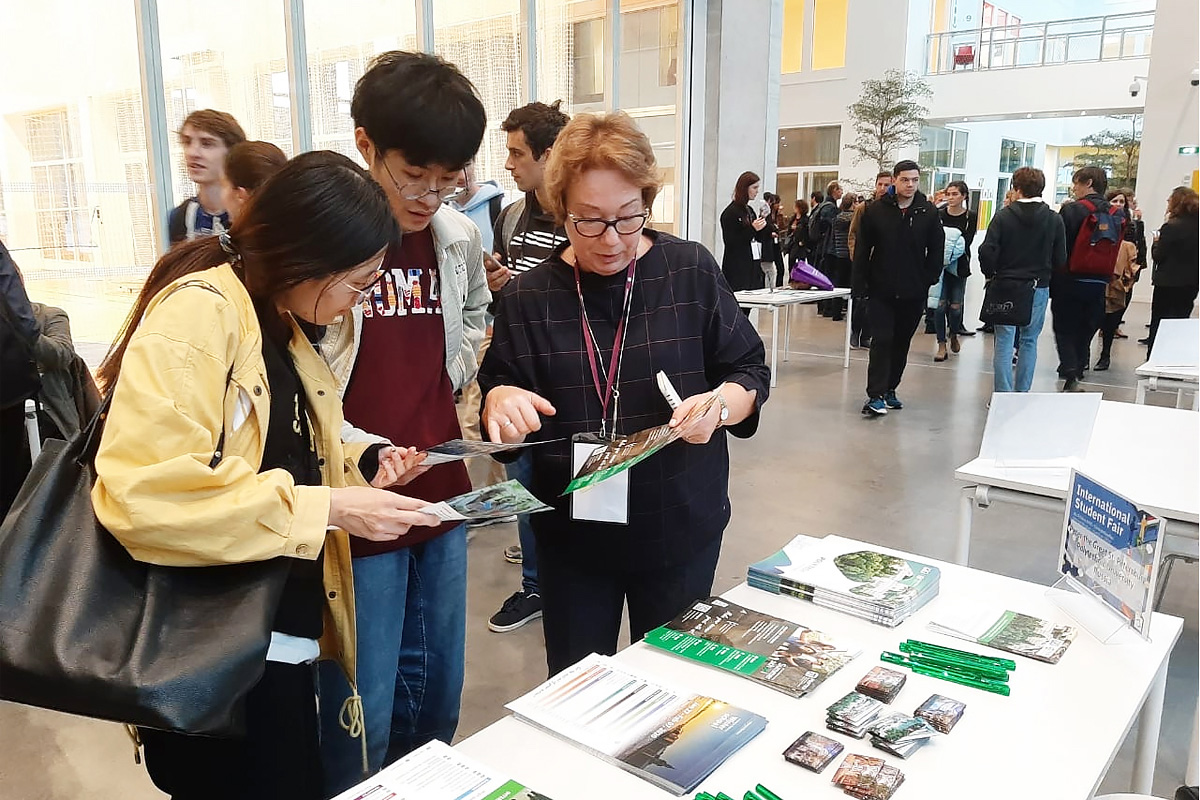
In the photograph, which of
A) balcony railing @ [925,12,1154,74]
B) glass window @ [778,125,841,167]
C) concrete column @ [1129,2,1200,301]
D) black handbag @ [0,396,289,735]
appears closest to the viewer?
black handbag @ [0,396,289,735]

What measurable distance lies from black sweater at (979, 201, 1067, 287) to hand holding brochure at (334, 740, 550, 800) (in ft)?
17.2

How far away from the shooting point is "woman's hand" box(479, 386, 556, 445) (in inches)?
56.3

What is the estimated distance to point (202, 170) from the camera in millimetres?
2705

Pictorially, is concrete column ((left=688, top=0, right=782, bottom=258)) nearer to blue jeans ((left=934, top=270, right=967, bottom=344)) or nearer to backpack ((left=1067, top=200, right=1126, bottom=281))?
blue jeans ((left=934, top=270, right=967, bottom=344))

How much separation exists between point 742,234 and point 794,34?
12080mm

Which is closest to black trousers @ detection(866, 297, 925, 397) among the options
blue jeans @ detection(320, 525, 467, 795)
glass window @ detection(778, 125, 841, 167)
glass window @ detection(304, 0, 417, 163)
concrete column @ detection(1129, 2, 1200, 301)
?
glass window @ detection(304, 0, 417, 163)

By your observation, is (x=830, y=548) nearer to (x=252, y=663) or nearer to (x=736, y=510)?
(x=252, y=663)

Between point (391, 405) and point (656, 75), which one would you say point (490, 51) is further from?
point (391, 405)

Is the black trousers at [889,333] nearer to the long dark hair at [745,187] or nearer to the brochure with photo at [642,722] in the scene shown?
the long dark hair at [745,187]

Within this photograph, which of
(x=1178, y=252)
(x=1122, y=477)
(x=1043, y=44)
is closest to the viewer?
(x=1122, y=477)

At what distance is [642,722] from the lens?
1.20m

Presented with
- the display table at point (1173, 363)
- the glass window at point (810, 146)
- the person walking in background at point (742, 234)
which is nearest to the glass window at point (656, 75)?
the person walking in background at point (742, 234)

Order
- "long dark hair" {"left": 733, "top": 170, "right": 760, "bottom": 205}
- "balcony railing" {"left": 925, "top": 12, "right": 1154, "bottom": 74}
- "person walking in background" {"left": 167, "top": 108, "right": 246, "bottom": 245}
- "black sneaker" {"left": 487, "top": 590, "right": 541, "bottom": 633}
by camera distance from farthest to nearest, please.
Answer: "balcony railing" {"left": 925, "top": 12, "right": 1154, "bottom": 74}, "long dark hair" {"left": 733, "top": 170, "right": 760, "bottom": 205}, "black sneaker" {"left": 487, "top": 590, "right": 541, "bottom": 633}, "person walking in background" {"left": 167, "top": 108, "right": 246, "bottom": 245}

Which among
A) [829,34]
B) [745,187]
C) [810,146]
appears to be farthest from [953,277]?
[829,34]
